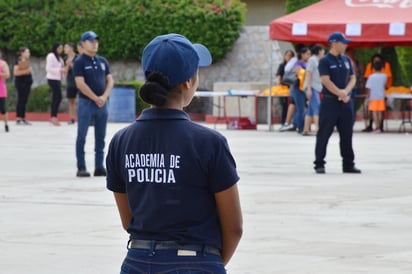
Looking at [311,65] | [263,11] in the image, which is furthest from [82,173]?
[263,11]

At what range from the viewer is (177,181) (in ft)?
14.3

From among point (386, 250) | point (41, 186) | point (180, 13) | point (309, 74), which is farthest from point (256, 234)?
point (180, 13)

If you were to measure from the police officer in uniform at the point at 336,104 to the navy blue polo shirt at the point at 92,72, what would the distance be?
286 centimetres

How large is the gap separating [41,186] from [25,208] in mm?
2102

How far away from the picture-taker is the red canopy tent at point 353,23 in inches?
929

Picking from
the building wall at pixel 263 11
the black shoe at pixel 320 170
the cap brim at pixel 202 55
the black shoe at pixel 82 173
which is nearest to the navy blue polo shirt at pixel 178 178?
Result: the cap brim at pixel 202 55

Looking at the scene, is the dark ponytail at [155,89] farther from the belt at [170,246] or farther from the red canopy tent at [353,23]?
the red canopy tent at [353,23]

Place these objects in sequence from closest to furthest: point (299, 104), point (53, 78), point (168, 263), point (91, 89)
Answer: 1. point (168, 263)
2. point (91, 89)
3. point (299, 104)
4. point (53, 78)

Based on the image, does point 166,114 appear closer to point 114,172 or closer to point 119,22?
point 114,172

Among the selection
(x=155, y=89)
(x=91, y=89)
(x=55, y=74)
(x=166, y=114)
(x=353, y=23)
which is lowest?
(x=55, y=74)

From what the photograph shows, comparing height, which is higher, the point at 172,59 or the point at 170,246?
the point at 172,59

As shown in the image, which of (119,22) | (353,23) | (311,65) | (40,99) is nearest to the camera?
(311,65)

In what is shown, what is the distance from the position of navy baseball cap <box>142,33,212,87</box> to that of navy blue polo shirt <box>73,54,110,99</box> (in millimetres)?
9379

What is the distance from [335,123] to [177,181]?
10868mm
